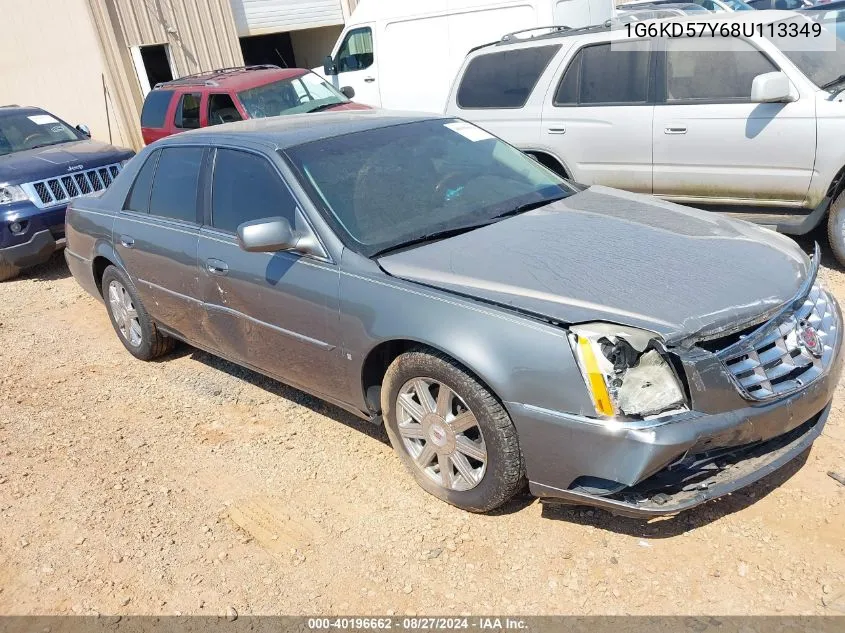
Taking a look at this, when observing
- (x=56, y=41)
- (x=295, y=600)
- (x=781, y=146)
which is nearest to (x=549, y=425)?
(x=295, y=600)

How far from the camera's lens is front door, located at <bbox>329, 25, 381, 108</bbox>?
37.1 ft

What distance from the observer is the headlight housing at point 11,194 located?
7.59 metres

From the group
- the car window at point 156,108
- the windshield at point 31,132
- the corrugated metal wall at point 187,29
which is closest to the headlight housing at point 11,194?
the windshield at point 31,132

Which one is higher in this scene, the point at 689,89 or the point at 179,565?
the point at 689,89

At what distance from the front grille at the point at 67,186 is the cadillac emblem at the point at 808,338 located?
22.1 feet

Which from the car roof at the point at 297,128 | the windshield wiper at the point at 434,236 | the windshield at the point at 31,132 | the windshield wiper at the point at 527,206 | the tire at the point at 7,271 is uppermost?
the car roof at the point at 297,128

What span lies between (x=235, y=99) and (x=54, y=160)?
2423mm

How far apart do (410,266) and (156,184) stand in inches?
88.8

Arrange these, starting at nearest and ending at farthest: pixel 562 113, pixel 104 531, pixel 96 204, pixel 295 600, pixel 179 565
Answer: pixel 295 600, pixel 179 565, pixel 104 531, pixel 96 204, pixel 562 113

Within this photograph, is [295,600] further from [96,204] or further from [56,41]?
[56,41]

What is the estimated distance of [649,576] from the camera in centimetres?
279

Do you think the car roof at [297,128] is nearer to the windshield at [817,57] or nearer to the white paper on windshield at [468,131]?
the white paper on windshield at [468,131]

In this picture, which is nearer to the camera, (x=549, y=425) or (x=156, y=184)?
(x=549, y=425)

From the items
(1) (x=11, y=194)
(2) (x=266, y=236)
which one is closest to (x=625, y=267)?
(2) (x=266, y=236)
